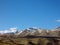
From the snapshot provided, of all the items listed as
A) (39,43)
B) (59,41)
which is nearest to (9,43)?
(39,43)

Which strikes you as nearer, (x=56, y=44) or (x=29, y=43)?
(x=29, y=43)

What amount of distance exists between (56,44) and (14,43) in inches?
496

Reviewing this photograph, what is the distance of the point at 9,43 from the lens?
42.2 metres

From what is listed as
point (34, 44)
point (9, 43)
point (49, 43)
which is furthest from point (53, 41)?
point (9, 43)

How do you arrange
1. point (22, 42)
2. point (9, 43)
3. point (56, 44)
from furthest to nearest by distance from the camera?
point (56, 44), point (22, 42), point (9, 43)

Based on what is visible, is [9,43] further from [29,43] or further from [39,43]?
[39,43]

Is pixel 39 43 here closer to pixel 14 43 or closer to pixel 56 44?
pixel 56 44

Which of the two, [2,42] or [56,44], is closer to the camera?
[2,42]

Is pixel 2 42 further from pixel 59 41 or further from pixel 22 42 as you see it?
pixel 59 41

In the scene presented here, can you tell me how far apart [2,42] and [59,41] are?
56.0ft

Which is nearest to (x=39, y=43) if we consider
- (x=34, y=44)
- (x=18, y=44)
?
(x=34, y=44)

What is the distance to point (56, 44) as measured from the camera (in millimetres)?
50312

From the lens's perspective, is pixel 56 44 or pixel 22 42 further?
pixel 56 44

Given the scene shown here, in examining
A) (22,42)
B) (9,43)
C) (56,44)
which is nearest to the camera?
(9,43)
